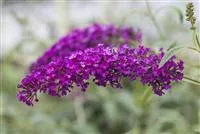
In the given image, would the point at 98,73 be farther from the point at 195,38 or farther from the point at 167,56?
the point at 195,38

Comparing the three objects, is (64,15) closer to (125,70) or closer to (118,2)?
(118,2)

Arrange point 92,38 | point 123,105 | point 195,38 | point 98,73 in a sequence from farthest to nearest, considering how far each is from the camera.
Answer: point 123,105, point 92,38, point 195,38, point 98,73

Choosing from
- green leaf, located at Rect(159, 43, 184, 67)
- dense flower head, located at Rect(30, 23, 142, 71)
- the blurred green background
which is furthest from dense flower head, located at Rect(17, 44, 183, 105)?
dense flower head, located at Rect(30, 23, 142, 71)

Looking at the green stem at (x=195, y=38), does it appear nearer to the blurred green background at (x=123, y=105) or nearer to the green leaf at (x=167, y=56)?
the green leaf at (x=167, y=56)

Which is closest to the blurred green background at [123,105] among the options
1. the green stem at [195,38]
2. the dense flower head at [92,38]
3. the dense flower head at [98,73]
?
the dense flower head at [92,38]

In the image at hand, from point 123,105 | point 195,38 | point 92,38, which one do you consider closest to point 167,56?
point 195,38
